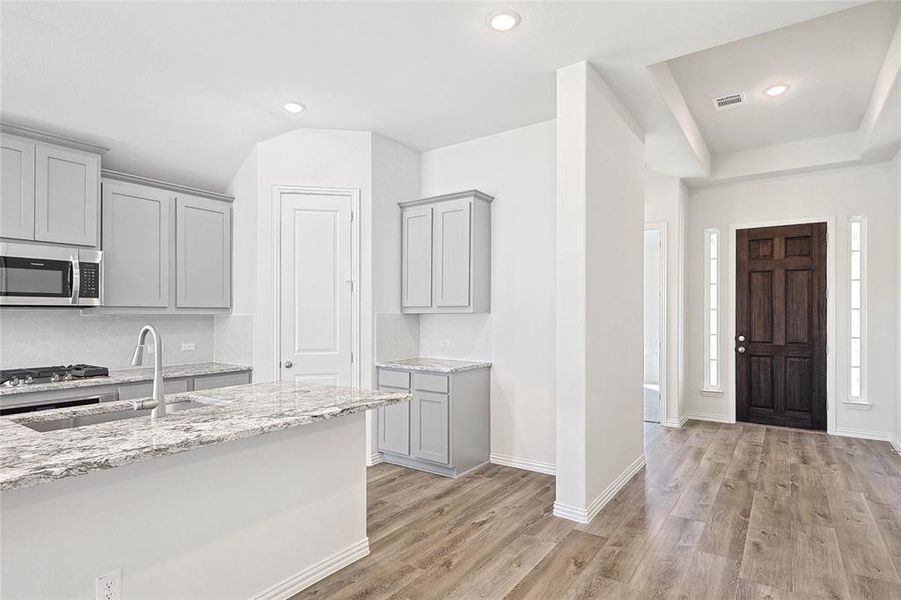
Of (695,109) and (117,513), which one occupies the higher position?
(695,109)

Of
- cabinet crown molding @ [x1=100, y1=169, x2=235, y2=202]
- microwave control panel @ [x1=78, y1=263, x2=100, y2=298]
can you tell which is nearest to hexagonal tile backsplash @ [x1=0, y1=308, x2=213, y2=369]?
microwave control panel @ [x1=78, y1=263, x2=100, y2=298]

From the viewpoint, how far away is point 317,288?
420cm

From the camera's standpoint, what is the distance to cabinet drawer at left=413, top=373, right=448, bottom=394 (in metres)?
3.91

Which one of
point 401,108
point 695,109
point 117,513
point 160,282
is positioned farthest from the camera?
point 695,109

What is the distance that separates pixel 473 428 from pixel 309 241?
2.03 m

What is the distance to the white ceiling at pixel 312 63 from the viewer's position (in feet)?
8.48

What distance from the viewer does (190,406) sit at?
2.35 m

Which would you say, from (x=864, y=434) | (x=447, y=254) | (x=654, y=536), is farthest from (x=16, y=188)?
(x=864, y=434)

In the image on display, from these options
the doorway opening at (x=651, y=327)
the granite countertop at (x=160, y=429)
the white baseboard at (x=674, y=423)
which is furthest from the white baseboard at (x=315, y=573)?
the doorway opening at (x=651, y=327)

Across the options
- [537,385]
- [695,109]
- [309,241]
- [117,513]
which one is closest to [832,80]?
[695,109]

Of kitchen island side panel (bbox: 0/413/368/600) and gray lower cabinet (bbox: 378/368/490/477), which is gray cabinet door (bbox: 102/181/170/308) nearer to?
gray lower cabinet (bbox: 378/368/490/477)

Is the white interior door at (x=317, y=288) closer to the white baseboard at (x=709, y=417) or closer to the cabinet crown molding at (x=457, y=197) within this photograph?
the cabinet crown molding at (x=457, y=197)

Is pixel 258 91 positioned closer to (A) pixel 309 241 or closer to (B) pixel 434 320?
(A) pixel 309 241

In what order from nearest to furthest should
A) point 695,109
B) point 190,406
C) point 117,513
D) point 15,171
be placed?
point 117,513, point 190,406, point 15,171, point 695,109
